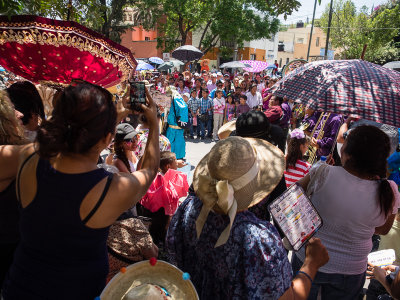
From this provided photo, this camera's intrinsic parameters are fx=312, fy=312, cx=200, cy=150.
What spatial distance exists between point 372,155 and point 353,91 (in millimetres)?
640

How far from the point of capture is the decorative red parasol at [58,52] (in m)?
1.96

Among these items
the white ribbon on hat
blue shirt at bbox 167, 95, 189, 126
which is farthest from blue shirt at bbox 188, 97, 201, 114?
the white ribbon on hat

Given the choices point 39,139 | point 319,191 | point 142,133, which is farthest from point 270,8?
point 39,139

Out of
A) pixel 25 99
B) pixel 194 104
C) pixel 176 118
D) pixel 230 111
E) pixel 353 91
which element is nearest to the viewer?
pixel 353 91

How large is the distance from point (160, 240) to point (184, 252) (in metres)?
1.33

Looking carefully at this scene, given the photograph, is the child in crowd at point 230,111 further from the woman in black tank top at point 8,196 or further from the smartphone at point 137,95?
the woman in black tank top at point 8,196

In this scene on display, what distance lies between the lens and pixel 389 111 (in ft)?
7.34

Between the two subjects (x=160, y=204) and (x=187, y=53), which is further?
(x=187, y=53)

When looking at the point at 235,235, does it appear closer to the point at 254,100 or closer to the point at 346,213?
the point at 346,213

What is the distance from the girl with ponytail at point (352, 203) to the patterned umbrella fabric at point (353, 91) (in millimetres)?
359

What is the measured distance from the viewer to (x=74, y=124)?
1264 mm

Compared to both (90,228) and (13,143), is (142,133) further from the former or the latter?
(90,228)

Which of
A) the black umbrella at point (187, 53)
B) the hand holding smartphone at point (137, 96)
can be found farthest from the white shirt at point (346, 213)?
the black umbrella at point (187, 53)

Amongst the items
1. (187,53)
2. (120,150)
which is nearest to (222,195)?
(120,150)
